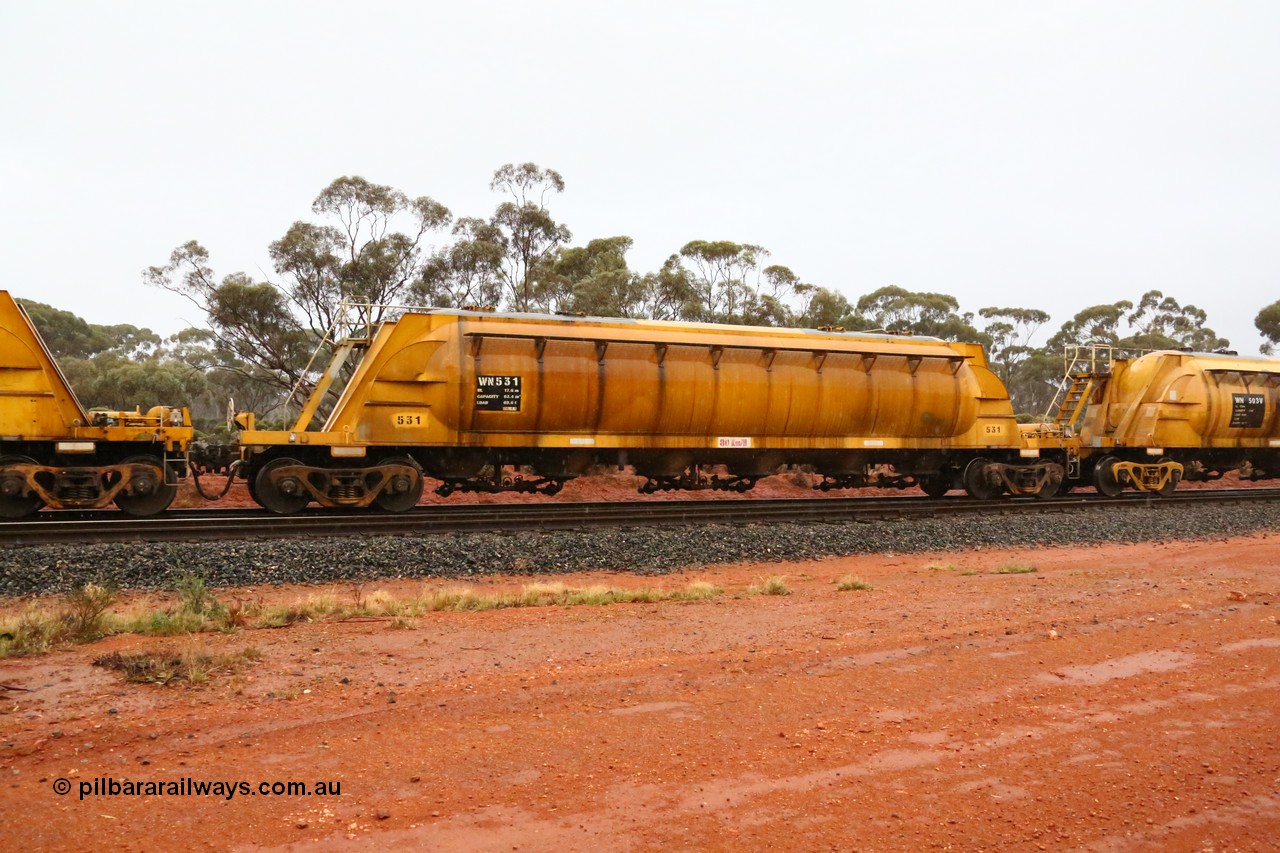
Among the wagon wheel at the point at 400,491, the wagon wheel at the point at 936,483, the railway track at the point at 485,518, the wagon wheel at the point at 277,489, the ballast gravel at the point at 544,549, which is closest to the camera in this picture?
the ballast gravel at the point at 544,549

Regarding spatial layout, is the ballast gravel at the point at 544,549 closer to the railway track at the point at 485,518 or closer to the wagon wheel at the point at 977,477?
the railway track at the point at 485,518

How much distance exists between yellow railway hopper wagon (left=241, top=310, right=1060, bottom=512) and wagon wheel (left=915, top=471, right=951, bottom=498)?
0.88 metres

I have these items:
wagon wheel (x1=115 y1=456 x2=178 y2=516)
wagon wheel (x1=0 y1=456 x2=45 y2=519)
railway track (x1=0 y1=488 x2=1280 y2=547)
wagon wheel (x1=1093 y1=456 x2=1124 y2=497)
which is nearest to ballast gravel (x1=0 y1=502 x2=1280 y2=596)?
railway track (x1=0 y1=488 x2=1280 y2=547)

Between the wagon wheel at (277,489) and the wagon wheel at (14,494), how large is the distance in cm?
293

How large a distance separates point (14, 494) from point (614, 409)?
8806mm

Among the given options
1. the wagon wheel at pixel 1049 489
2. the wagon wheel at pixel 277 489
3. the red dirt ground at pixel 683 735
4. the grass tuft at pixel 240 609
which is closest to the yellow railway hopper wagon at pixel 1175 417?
the wagon wheel at pixel 1049 489

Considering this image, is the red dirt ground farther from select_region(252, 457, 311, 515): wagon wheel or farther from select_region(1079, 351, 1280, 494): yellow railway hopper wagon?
select_region(1079, 351, 1280, 494): yellow railway hopper wagon

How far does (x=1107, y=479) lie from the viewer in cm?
2008

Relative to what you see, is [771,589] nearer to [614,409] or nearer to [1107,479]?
[614,409]

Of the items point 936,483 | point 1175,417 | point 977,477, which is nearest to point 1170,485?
point 1175,417

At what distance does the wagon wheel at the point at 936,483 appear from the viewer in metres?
18.8

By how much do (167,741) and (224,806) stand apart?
1055 millimetres

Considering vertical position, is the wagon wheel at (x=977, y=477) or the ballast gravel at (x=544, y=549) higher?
the wagon wheel at (x=977, y=477)

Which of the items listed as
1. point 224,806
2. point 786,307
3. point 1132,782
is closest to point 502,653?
point 224,806
